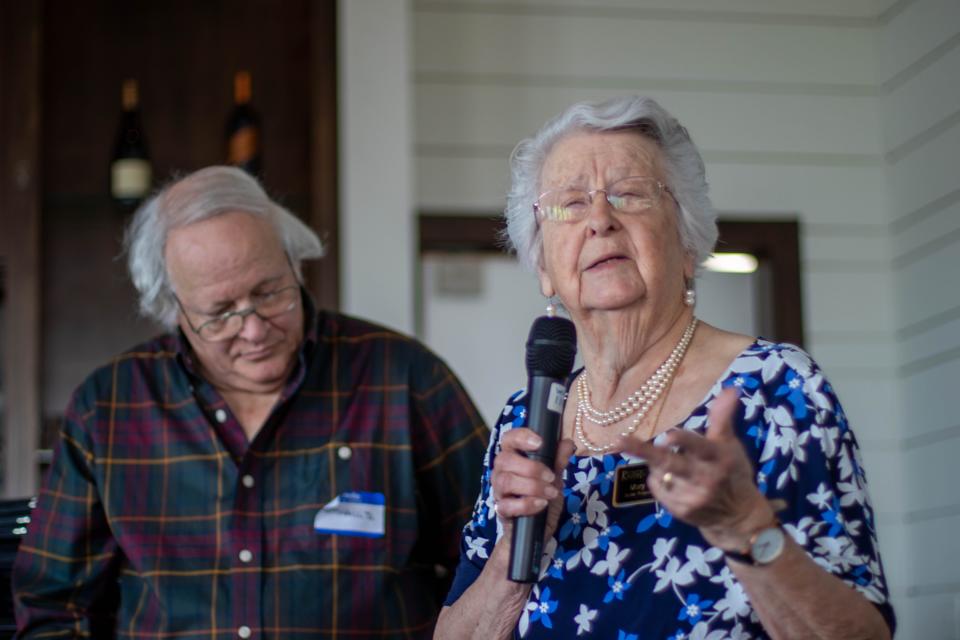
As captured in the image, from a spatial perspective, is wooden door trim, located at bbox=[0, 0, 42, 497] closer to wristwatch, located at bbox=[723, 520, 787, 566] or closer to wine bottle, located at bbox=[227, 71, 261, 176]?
wine bottle, located at bbox=[227, 71, 261, 176]

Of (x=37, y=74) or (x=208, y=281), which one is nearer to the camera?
(x=208, y=281)

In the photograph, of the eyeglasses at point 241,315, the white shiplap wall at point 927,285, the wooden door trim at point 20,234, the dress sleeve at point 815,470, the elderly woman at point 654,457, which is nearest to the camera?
the elderly woman at point 654,457

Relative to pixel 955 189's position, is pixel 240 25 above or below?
above

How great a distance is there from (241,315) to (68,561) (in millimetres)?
572

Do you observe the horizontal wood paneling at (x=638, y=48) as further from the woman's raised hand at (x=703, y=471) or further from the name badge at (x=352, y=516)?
the woman's raised hand at (x=703, y=471)

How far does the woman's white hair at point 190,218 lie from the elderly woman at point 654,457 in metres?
0.84

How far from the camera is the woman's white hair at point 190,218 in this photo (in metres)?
2.70

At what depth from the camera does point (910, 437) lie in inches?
168

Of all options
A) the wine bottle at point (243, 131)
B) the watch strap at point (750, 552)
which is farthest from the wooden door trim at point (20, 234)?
the watch strap at point (750, 552)

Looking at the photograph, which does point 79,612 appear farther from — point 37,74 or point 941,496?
point 941,496

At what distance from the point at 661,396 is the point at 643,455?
1.74 feet

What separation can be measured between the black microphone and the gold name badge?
6.6 inches

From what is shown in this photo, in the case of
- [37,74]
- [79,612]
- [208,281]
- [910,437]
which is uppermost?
[37,74]

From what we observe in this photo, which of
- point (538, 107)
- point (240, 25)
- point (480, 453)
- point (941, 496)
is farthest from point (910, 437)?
point (240, 25)
